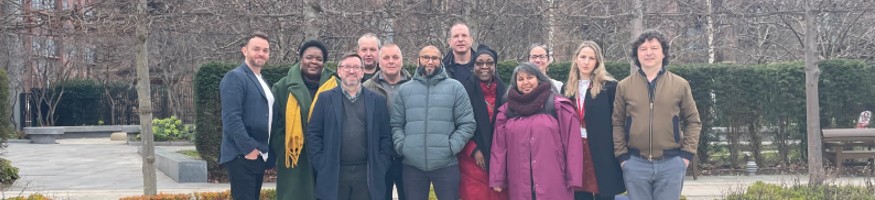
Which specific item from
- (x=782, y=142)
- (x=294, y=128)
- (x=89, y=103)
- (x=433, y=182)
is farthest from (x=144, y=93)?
(x=89, y=103)

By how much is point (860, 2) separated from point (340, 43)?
990 cm

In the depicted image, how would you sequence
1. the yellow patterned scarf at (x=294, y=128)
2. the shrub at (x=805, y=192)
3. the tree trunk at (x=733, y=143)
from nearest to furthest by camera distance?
the yellow patterned scarf at (x=294, y=128) < the shrub at (x=805, y=192) < the tree trunk at (x=733, y=143)

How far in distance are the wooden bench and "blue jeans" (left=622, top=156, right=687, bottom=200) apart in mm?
6903

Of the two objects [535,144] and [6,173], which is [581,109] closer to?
[535,144]

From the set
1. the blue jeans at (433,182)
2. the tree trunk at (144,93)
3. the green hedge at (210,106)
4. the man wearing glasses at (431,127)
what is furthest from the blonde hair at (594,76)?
the green hedge at (210,106)

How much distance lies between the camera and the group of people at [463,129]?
17.6 feet

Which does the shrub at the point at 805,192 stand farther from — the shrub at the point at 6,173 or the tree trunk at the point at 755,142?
the shrub at the point at 6,173

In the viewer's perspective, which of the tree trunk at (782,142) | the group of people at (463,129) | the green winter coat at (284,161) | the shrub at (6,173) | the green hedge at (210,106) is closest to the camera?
the group of people at (463,129)

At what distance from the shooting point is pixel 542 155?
538 centimetres

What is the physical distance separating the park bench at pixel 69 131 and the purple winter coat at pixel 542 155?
67.6 ft

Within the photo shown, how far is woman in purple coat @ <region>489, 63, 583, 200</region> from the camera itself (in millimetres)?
5395

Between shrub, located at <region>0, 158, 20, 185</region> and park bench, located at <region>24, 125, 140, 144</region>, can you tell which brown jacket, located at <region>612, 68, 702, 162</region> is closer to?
shrub, located at <region>0, 158, 20, 185</region>

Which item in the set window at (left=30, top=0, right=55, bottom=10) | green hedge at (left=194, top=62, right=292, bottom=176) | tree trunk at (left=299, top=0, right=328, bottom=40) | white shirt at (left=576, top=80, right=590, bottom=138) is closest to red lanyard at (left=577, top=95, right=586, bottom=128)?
white shirt at (left=576, top=80, right=590, bottom=138)

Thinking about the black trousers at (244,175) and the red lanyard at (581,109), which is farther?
the black trousers at (244,175)
